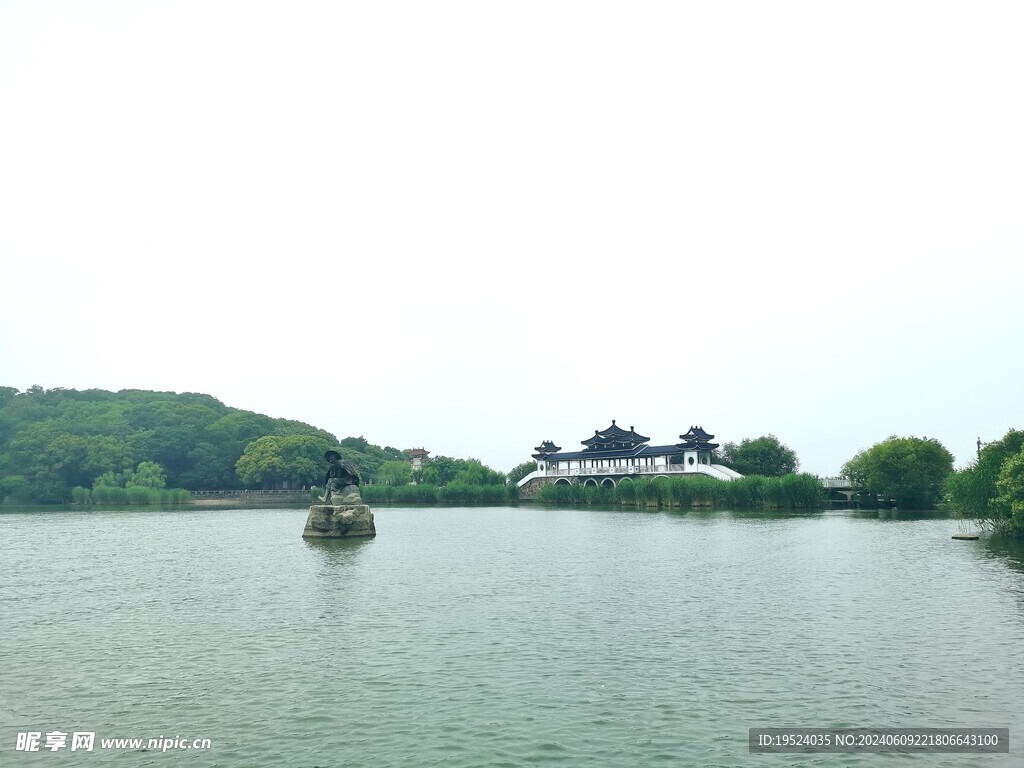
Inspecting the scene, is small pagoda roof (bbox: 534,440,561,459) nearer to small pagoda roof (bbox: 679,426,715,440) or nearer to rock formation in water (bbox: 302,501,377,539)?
small pagoda roof (bbox: 679,426,715,440)

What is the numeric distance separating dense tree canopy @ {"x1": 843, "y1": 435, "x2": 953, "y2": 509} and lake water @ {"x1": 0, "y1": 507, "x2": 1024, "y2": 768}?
130 feet

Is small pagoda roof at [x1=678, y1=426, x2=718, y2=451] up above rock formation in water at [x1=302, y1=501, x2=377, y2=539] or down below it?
above

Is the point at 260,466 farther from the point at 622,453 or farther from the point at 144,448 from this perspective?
the point at 622,453

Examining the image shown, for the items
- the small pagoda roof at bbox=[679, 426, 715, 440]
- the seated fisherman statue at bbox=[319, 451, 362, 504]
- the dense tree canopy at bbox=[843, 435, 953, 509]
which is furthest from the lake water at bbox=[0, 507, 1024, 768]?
the small pagoda roof at bbox=[679, 426, 715, 440]

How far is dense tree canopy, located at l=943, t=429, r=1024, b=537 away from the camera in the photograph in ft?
99.8

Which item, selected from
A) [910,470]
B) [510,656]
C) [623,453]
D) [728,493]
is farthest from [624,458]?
[510,656]

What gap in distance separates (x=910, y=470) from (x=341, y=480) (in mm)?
49742

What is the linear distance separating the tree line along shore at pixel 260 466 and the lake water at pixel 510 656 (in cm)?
3980

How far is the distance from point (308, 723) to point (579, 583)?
45.0ft

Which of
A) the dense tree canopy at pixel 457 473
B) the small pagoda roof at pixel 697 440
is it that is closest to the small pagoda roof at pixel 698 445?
the small pagoda roof at pixel 697 440

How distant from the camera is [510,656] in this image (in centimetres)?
1385

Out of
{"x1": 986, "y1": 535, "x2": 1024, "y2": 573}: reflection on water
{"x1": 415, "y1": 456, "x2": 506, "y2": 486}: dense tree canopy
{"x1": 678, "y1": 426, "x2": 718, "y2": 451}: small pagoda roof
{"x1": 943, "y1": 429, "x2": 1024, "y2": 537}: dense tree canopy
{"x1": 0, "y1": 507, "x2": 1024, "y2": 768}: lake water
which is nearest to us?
{"x1": 0, "y1": 507, "x2": 1024, "y2": 768}: lake water

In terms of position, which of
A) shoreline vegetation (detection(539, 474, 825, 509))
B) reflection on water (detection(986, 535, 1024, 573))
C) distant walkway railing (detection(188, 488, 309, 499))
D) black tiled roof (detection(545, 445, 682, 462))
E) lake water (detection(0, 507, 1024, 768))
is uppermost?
black tiled roof (detection(545, 445, 682, 462))

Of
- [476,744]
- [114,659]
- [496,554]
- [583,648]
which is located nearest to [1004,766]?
[476,744]
